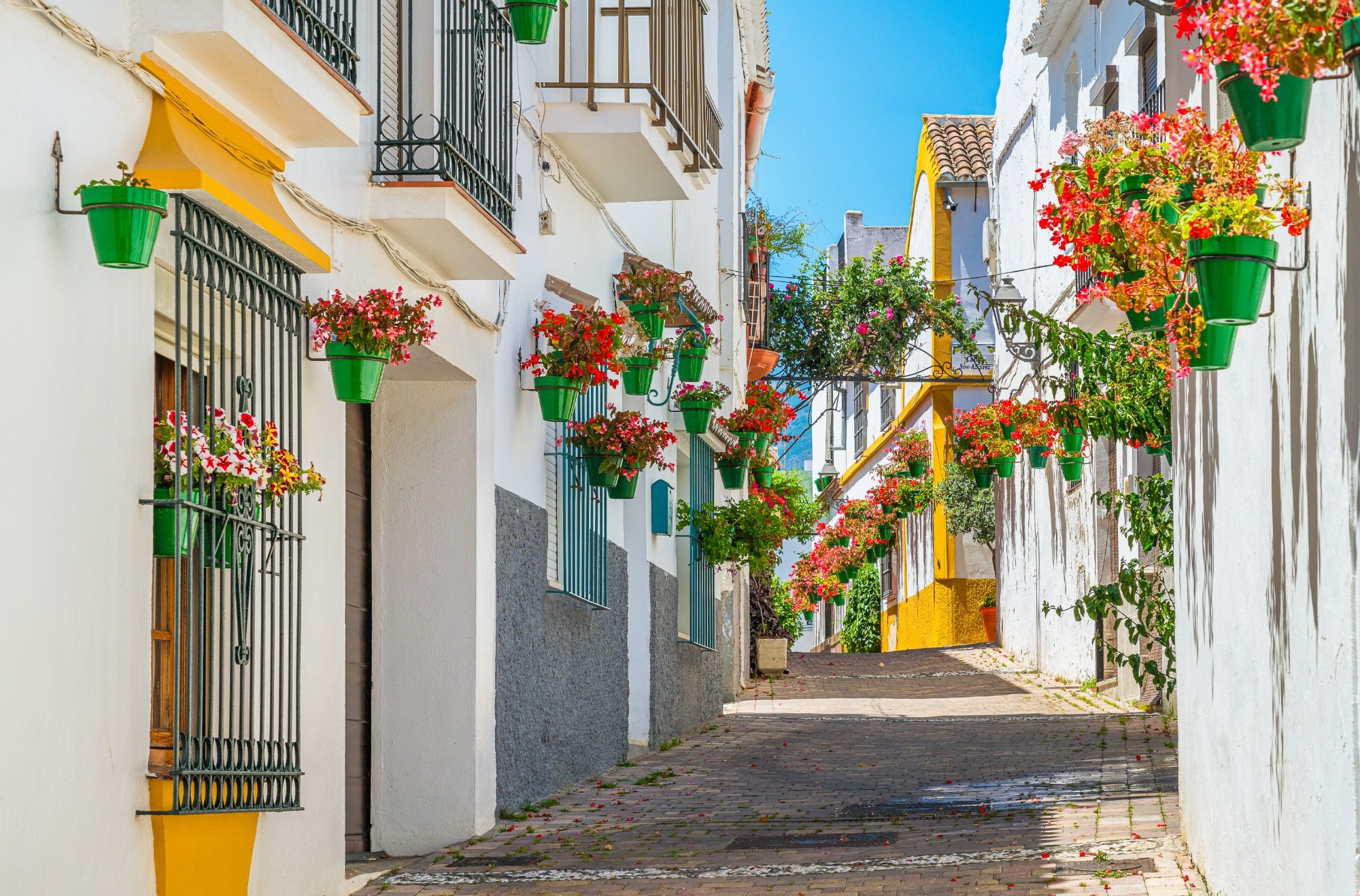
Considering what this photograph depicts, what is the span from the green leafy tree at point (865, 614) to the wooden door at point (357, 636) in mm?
28837

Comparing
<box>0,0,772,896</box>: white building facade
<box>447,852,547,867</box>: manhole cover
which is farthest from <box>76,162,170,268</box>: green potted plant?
<box>447,852,547,867</box>: manhole cover

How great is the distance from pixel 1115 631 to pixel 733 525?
4319 millimetres

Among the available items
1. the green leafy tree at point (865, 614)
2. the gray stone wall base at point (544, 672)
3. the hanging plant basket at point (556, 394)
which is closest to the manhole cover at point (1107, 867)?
the gray stone wall base at point (544, 672)

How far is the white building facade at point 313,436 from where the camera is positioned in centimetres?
488

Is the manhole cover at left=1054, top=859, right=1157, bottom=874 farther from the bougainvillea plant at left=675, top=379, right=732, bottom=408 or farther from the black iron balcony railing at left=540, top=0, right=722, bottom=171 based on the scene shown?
the bougainvillea plant at left=675, top=379, right=732, bottom=408

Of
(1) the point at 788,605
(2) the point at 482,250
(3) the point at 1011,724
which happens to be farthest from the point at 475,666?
(1) the point at 788,605

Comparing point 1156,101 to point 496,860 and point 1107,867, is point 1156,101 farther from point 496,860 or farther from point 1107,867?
point 496,860

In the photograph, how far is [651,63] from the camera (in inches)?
418

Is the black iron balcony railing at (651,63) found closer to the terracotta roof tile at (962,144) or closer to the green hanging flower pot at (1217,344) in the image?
the green hanging flower pot at (1217,344)

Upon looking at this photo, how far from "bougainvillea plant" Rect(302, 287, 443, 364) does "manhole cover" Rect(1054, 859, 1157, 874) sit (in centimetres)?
376

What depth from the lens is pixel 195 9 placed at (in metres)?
5.29

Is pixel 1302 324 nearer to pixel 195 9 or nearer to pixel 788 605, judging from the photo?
pixel 195 9

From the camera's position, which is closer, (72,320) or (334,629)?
(72,320)

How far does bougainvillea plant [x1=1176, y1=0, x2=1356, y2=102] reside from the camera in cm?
330
